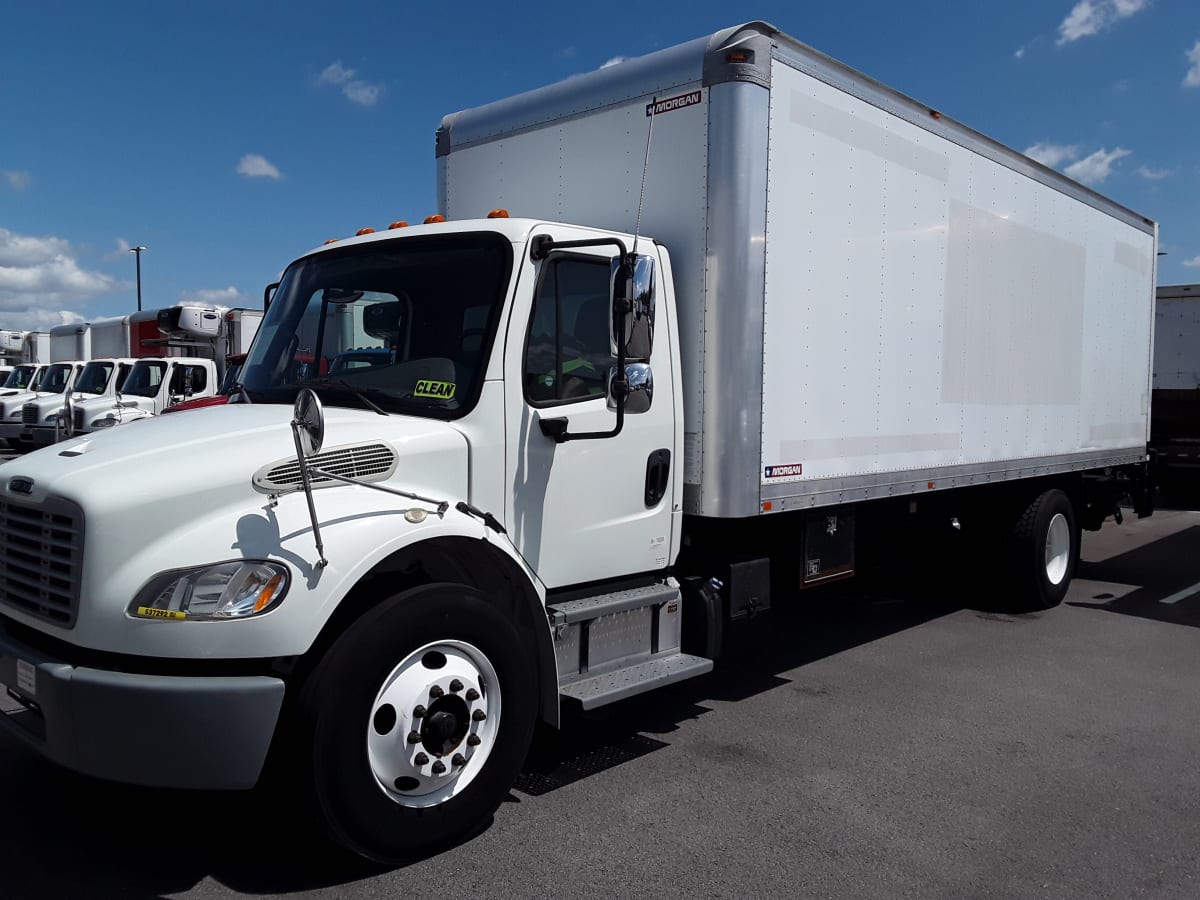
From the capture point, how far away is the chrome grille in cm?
324

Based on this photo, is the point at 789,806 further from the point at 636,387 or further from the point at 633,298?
the point at 633,298

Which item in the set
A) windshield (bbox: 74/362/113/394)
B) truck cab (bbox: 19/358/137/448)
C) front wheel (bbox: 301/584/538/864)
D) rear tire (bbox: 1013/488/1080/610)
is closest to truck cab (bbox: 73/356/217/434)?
truck cab (bbox: 19/358/137/448)

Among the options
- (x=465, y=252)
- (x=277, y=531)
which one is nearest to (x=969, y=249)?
(x=465, y=252)

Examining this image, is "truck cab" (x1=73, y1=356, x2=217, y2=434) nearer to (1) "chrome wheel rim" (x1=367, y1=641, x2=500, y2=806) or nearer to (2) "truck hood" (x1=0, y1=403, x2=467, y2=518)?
(2) "truck hood" (x1=0, y1=403, x2=467, y2=518)

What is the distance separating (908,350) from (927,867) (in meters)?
3.20

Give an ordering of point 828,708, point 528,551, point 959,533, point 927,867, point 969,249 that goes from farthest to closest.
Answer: point 959,533
point 969,249
point 828,708
point 528,551
point 927,867

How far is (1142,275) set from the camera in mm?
9289

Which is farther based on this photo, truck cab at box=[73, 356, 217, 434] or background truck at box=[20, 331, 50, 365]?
background truck at box=[20, 331, 50, 365]

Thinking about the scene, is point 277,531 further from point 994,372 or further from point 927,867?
point 994,372

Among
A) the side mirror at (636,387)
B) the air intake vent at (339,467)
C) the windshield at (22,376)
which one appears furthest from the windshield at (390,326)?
the windshield at (22,376)

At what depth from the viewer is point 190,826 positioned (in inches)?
156

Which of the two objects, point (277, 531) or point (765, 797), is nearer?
point (277, 531)

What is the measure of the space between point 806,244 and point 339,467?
2750 millimetres

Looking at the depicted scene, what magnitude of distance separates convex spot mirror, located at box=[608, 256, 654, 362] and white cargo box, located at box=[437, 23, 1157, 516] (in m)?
0.76
